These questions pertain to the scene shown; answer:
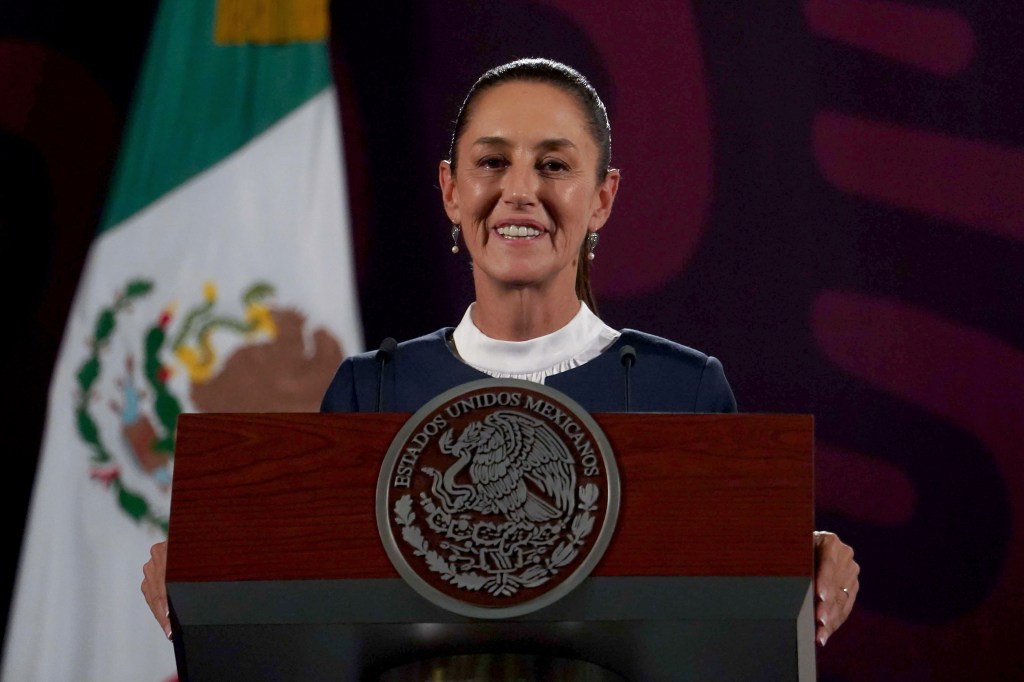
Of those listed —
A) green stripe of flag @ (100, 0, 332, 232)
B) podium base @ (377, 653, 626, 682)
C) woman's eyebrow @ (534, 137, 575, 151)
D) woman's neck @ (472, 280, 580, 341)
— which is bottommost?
podium base @ (377, 653, 626, 682)

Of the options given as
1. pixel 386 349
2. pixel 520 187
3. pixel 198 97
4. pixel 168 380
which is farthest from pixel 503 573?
pixel 198 97

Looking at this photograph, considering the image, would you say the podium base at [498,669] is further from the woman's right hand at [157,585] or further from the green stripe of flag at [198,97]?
the green stripe of flag at [198,97]

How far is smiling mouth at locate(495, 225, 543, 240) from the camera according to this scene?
1.73m

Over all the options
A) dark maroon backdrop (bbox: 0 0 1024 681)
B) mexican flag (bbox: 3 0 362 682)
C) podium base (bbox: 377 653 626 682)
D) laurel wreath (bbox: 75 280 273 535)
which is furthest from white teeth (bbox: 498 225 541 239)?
laurel wreath (bbox: 75 280 273 535)

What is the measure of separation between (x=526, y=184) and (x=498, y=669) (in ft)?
2.67

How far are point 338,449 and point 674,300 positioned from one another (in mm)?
2091

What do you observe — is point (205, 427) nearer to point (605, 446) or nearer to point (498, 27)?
point (605, 446)

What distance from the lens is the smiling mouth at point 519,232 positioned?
5.66 ft

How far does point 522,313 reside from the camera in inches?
69.4

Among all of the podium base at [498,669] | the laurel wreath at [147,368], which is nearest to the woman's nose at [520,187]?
the podium base at [498,669]

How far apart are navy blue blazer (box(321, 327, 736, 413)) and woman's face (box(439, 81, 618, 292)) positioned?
138 millimetres

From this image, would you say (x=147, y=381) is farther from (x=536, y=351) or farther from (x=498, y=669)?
(x=498, y=669)

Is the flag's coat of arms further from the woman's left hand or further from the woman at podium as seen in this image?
the woman's left hand

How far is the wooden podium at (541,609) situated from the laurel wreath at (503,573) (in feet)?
0.08
